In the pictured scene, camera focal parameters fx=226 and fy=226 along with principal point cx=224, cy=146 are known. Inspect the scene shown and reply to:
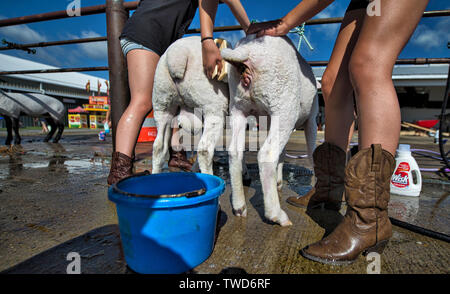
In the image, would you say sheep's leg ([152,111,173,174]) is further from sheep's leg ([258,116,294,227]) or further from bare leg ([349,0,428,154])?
bare leg ([349,0,428,154])

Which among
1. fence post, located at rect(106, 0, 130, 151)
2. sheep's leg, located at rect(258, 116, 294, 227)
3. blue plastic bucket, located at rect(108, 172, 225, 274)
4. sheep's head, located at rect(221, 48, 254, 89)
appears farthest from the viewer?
fence post, located at rect(106, 0, 130, 151)

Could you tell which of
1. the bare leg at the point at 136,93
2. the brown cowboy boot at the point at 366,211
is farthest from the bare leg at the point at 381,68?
the bare leg at the point at 136,93

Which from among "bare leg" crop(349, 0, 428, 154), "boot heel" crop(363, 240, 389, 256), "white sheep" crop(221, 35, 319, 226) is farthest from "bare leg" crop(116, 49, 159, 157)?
"boot heel" crop(363, 240, 389, 256)

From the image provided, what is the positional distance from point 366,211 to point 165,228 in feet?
2.67

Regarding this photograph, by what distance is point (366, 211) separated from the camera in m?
0.95

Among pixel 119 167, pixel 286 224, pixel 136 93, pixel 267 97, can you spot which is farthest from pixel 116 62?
pixel 286 224

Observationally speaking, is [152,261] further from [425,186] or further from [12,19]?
[12,19]

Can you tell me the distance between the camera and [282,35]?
1.24 metres

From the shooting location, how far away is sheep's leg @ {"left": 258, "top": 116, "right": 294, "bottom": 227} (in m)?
1.18

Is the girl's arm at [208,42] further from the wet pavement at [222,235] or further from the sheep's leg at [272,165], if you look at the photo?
the wet pavement at [222,235]

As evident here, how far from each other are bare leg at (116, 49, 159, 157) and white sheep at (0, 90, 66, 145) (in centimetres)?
476

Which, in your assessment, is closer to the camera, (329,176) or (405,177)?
(329,176)

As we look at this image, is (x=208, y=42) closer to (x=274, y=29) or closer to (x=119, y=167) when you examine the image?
(x=274, y=29)

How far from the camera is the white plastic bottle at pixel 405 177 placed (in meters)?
1.75
